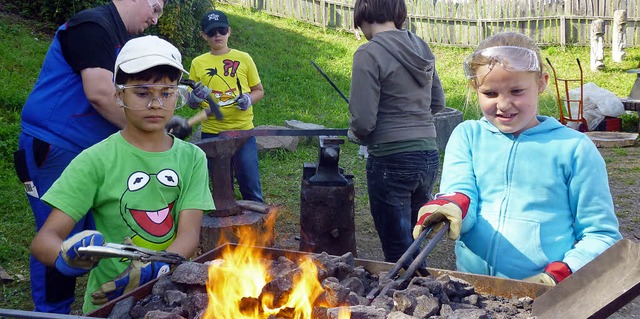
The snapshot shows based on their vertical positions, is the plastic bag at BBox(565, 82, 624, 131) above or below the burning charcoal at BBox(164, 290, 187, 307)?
below

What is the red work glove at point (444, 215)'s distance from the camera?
7.19 feet

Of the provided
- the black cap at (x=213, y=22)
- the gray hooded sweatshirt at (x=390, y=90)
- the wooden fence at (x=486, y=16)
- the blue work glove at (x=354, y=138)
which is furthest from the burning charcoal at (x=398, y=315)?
the wooden fence at (x=486, y=16)

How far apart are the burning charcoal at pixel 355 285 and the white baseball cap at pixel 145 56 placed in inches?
41.4

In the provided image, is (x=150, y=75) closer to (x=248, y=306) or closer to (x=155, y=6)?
(x=248, y=306)

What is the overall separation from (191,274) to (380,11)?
85.1 inches

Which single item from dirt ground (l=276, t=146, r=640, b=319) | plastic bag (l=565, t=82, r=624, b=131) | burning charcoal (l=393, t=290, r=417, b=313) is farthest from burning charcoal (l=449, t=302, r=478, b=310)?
plastic bag (l=565, t=82, r=624, b=131)

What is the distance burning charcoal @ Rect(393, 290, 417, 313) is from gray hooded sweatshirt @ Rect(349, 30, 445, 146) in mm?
1743

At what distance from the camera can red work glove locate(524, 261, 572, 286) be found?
216 cm

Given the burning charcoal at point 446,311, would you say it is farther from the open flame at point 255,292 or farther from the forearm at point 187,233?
the forearm at point 187,233

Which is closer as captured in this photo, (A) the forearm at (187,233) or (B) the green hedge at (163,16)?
(A) the forearm at (187,233)

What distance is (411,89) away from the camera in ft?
12.4

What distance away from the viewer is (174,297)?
6.92 ft

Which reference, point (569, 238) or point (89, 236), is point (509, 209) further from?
point (89, 236)

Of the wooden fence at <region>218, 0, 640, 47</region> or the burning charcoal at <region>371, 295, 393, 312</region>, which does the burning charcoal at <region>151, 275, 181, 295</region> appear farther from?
the wooden fence at <region>218, 0, 640, 47</region>
